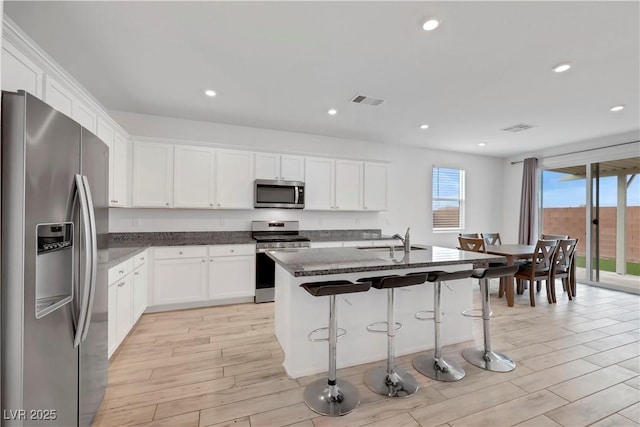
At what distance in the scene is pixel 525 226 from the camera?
6031 millimetres

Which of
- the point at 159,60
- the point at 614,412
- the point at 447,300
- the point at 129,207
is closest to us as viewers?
the point at 614,412

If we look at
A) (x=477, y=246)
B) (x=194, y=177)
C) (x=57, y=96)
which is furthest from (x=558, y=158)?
(x=57, y=96)

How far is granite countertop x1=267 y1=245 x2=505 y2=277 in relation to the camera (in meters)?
2.00

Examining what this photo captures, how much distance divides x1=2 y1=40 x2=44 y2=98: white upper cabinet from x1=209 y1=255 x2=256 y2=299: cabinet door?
245 cm

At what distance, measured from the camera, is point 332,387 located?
6.50ft

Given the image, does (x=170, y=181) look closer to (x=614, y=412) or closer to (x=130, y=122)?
(x=130, y=122)

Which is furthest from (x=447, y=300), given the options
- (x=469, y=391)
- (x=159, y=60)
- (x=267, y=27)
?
(x=159, y=60)

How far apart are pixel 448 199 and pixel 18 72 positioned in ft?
21.5

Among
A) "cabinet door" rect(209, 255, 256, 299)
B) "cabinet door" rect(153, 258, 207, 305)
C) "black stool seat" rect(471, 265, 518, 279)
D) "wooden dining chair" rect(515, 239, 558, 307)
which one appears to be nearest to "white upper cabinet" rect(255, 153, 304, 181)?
"cabinet door" rect(209, 255, 256, 299)

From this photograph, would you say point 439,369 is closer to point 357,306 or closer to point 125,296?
point 357,306

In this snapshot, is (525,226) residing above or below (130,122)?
below

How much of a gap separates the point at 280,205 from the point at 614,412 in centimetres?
387

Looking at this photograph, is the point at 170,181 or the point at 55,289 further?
the point at 170,181

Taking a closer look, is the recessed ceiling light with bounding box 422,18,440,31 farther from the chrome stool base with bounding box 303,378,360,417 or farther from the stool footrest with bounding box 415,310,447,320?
the chrome stool base with bounding box 303,378,360,417
